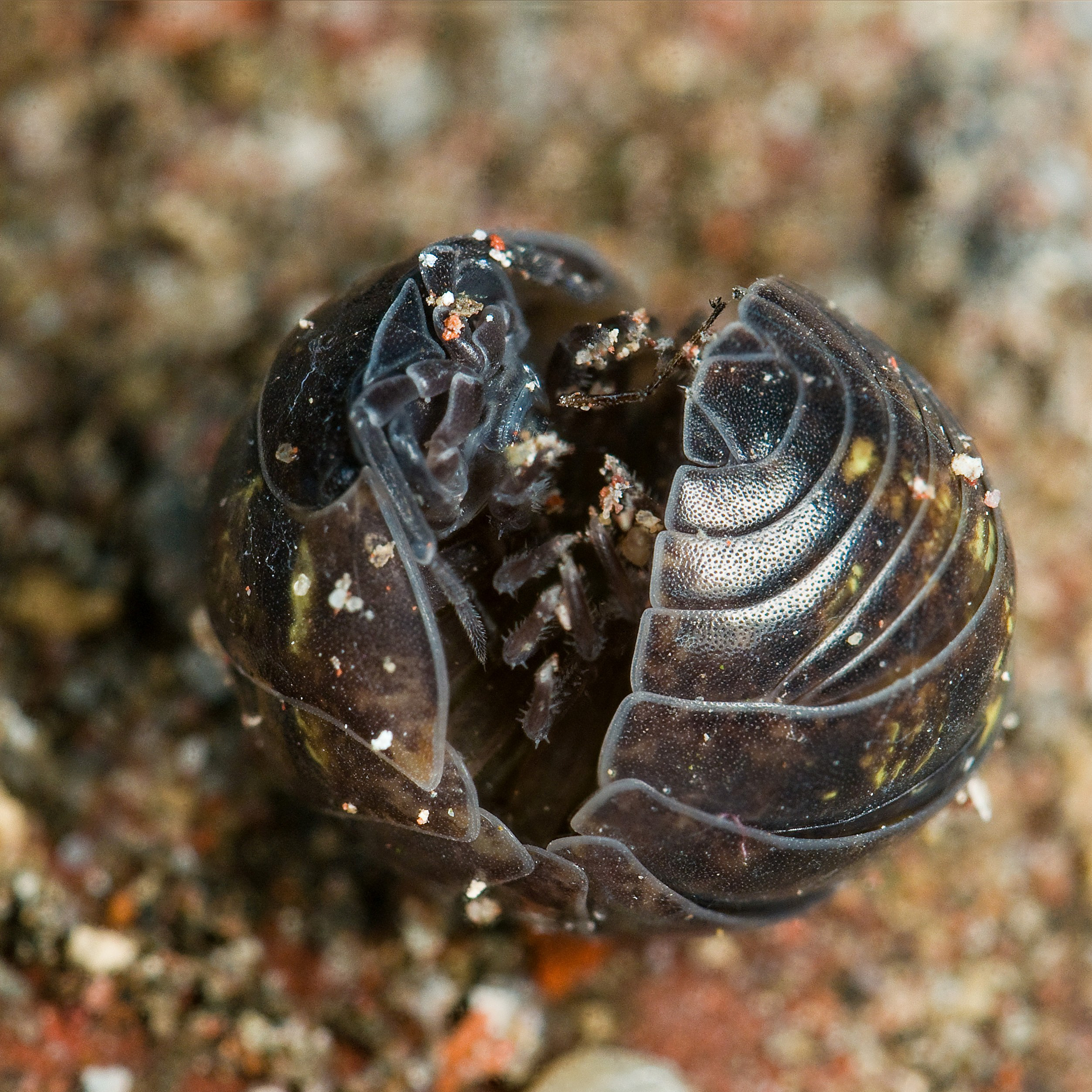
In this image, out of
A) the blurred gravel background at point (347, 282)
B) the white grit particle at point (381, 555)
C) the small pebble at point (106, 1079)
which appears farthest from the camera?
the blurred gravel background at point (347, 282)

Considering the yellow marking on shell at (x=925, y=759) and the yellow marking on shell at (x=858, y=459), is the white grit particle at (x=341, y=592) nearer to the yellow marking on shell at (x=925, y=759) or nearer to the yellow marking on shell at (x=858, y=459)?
the yellow marking on shell at (x=858, y=459)

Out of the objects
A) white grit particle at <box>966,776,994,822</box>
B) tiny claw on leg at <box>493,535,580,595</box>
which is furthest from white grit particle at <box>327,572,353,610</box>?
white grit particle at <box>966,776,994,822</box>

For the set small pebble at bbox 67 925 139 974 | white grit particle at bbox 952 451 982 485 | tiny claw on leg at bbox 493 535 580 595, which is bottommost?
small pebble at bbox 67 925 139 974

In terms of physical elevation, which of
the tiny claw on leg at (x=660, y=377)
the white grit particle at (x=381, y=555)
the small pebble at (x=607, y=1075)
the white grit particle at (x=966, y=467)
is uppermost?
the tiny claw on leg at (x=660, y=377)

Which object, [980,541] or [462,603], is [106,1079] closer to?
[462,603]

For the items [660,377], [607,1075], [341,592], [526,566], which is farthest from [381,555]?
[607,1075]

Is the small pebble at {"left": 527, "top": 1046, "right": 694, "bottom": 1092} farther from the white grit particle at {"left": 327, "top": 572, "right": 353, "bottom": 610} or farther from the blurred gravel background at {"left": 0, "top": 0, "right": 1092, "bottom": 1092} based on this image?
the white grit particle at {"left": 327, "top": 572, "right": 353, "bottom": 610}

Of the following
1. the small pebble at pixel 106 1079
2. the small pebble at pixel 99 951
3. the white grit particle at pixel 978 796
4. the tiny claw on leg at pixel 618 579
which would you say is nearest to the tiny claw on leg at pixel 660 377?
the tiny claw on leg at pixel 618 579
